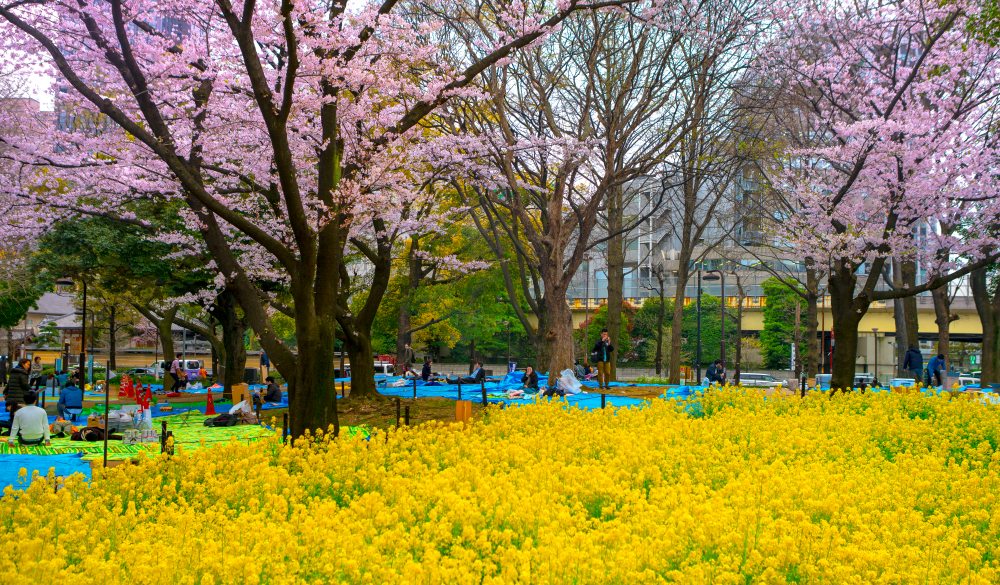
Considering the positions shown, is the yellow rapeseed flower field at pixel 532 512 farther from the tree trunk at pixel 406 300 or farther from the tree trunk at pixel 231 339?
the tree trunk at pixel 406 300

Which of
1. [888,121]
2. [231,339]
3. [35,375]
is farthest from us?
[35,375]

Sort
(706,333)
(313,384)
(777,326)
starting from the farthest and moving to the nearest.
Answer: (706,333), (777,326), (313,384)

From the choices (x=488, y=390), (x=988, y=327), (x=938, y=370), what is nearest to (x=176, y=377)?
(x=488, y=390)

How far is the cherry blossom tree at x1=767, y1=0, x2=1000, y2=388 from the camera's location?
17062mm

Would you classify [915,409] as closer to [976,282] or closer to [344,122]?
[344,122]

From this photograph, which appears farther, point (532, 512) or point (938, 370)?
point (938, 370)

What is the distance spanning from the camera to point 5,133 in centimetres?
1582

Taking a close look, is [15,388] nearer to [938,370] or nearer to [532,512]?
[532,512]

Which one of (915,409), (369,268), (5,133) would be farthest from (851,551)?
(369,268)

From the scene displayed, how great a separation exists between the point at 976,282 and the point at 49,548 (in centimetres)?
2627

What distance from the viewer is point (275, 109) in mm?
9836

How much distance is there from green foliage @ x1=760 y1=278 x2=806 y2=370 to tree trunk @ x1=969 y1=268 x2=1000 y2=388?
21.0 metres

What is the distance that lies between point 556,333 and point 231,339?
35.6 ft

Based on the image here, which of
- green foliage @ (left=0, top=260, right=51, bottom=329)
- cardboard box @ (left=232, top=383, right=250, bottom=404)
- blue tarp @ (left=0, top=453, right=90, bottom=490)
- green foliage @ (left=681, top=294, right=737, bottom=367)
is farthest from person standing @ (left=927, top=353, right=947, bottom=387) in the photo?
green foliage @ (left=0, top=260, right=51, bottom=329)
